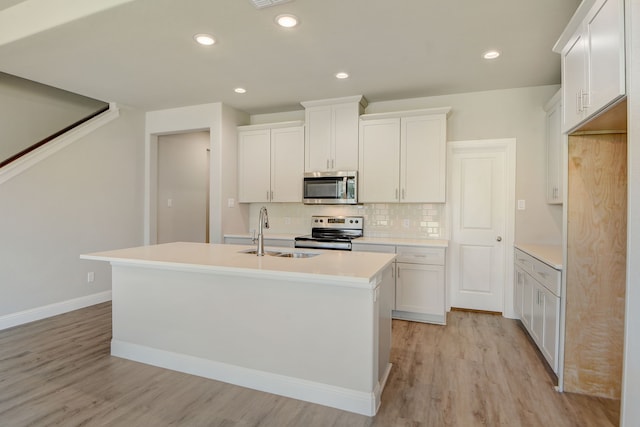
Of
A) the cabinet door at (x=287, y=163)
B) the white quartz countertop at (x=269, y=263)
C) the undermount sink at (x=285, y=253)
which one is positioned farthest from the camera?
the cabinet door at (x=287, y=163)

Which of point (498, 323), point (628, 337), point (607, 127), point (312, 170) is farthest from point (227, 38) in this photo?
point (498, 323)

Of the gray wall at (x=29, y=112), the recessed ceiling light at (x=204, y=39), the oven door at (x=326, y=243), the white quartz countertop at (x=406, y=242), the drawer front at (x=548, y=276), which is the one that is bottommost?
the drawer front at (x=548, y=276)

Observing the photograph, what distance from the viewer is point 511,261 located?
3902mm

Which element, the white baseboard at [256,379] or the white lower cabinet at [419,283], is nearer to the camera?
the white baseboard at [256,379]

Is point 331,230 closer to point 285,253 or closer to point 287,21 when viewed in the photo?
point 285,253

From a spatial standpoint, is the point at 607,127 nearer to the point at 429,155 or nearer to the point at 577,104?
the point at 577,104

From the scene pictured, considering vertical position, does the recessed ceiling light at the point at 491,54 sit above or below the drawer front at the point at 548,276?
above

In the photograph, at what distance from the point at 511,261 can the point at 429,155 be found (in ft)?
4.97

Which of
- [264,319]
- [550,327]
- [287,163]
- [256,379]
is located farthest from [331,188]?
[550,327]

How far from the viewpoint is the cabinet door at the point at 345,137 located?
164 inches

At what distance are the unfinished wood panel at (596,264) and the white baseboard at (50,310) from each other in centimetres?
482

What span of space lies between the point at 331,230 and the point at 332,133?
1239 mm

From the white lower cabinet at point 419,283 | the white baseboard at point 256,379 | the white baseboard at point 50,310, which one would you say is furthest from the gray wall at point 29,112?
the white lower cabinet at point 419,283

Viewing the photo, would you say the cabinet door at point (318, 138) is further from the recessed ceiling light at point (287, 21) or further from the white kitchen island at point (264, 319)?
the white kitchen island at point (264, 319)
